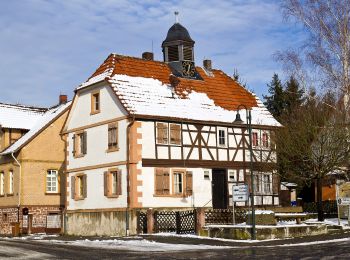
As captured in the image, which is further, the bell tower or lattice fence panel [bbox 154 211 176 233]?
the bell tower

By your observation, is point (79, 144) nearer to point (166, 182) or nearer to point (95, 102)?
point (95, 102)

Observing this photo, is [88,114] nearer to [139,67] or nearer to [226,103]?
[139,67]

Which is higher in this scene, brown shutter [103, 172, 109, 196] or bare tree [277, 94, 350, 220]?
bare tree [277, 94, 350, 220]

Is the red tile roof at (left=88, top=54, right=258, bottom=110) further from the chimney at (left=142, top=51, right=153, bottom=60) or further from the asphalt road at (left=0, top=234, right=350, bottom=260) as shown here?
the asphalt road at (left=0, top=234, right=350, bottom=260)

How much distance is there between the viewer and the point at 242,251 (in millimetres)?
21203

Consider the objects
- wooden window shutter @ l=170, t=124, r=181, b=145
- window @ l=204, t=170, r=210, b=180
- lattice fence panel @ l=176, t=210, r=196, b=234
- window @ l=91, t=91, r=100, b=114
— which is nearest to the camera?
lattice fence panel @ l=176, t=210, r=196, b=234

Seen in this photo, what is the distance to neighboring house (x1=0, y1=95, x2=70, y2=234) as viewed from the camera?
4256cm

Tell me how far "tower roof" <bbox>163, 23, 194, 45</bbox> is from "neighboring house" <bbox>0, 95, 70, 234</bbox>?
9.77 meters

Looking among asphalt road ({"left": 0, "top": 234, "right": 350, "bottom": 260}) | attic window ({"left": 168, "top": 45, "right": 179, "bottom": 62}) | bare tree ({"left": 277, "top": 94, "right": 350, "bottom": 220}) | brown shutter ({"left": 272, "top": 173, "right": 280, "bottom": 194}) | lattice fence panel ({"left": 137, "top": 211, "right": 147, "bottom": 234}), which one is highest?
attic window ({"left": 168, "top": 45, "right": 179, "bottom": 62})

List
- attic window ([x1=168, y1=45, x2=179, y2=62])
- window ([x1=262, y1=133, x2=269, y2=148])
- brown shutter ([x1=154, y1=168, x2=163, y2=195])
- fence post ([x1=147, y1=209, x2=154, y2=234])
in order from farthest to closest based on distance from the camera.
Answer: attic window ([x1=168, y1=45, x2=179, y2=62]), window ([x1=262, y1=133, x2=269, y2=148]), brown shutter ([x1=154, y1=168, x2=163, y2=195]), fence post ([x1=147, y1=209, x2=154, y2=234])

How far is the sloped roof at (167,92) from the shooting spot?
3572cm

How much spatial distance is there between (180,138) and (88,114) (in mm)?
6175

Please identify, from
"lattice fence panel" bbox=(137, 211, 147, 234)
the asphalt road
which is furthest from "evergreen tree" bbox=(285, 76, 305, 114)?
the asphalt road

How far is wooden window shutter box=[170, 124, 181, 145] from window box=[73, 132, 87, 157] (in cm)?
575
